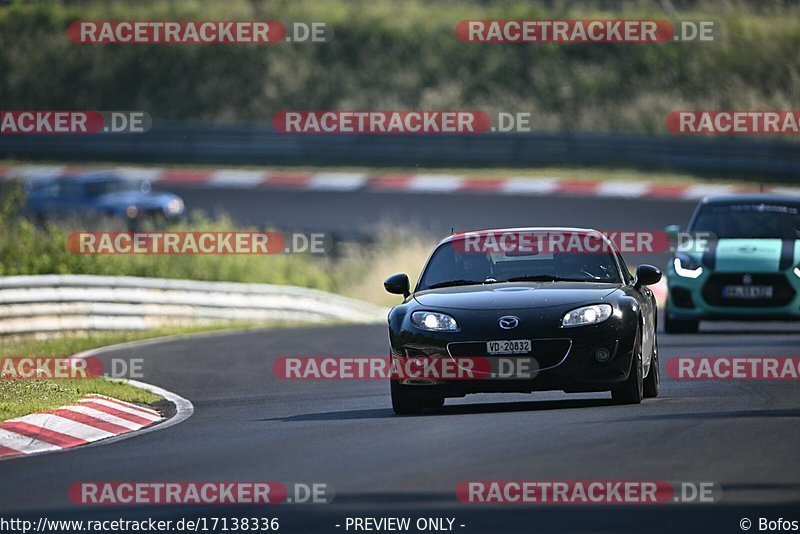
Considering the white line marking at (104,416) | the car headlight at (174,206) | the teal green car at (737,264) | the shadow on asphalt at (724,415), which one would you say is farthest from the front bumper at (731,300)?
the car headlight at (174,206)

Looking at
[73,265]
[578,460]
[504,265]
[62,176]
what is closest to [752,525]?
[578,460]

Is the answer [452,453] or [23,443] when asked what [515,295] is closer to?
[452,453]

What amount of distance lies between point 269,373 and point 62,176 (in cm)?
2469

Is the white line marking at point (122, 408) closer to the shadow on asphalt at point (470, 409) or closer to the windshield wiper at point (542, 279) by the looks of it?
the shadow on asphalt at point (470, 409)

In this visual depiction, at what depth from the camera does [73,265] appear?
25.4m

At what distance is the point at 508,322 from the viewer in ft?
37.3

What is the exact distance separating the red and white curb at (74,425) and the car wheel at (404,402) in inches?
73.9

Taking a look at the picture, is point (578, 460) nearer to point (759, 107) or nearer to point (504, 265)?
point (504, 265)

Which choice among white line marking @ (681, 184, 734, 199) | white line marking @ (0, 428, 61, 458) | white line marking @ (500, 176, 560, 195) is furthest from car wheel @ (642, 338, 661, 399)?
white line marking @ (500, 176, 560, 195)

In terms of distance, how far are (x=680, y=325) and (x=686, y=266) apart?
839 mm

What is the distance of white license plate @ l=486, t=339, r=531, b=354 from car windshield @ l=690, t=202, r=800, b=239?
8.66 metres

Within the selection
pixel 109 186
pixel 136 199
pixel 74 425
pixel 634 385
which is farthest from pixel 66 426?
pixel 109 186

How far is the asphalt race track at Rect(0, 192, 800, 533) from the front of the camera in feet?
25.6

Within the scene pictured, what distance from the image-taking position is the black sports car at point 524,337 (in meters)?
11.3
